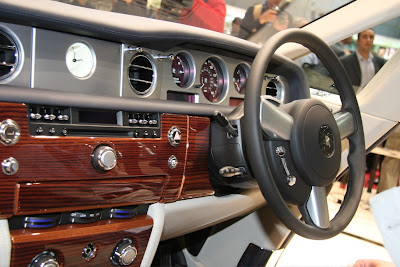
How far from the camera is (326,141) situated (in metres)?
1.39

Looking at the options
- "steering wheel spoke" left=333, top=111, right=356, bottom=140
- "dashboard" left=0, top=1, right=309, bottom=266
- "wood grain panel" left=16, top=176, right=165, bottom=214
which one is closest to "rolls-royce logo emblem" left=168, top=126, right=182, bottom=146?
"dashboard" left=0, top=1, right=309, bottom=266

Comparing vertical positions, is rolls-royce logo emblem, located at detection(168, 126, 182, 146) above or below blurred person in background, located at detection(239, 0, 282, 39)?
below

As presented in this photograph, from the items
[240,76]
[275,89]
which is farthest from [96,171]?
[275,89]

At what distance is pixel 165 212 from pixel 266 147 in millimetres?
447

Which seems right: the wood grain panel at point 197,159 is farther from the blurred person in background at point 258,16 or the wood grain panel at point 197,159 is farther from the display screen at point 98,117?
the blurred person in background at point 258,16

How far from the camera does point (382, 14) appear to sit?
196 centimetres

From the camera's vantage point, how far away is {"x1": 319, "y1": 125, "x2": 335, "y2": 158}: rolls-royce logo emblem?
1.37 metres

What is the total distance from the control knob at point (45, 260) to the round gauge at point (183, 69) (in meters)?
0.77

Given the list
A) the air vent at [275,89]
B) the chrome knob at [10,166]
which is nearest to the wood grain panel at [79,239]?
the chrome knob at [10,166]

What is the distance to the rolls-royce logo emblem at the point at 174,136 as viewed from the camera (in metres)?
1.38

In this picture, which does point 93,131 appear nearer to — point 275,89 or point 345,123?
point 345,123

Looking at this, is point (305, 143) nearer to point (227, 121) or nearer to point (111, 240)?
point (227, 121)

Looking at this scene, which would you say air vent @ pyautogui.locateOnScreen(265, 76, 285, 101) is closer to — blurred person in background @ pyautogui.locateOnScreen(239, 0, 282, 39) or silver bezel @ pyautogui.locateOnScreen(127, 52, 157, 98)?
blurred person in background @ pyautogui.locateOnScreen(239, 0, 282, 39)

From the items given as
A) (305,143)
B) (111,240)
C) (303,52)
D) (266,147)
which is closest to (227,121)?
(266,147)
